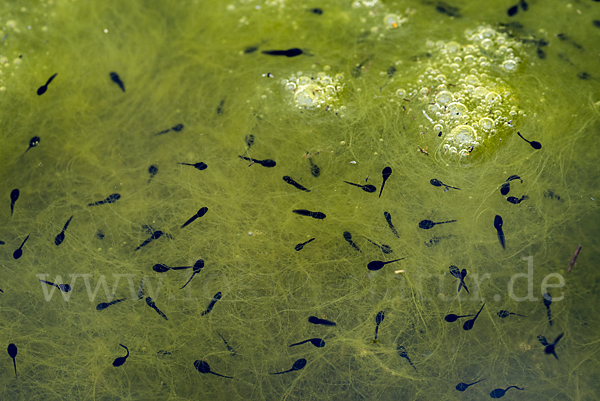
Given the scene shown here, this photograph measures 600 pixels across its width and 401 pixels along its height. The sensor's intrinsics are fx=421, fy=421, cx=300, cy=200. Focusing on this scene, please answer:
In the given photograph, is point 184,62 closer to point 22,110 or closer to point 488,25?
point 22,110

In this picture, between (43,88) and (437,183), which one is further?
(43,88)

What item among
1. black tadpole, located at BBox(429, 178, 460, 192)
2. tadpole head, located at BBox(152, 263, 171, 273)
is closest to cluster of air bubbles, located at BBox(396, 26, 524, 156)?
black tadpole, located at BBox(429, 178, 460, 192)

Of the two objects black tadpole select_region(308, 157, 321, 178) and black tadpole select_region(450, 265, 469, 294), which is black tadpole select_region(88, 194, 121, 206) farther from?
black tadpole select_region(450, 265, 469, 294)

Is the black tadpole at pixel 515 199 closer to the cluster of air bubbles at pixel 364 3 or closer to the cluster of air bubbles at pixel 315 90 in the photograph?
the cluster of air bubbles at pixel 315 90

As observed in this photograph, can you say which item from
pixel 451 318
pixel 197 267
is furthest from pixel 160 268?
pixel 451 318

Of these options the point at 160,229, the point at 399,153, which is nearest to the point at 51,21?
the point at 160,229

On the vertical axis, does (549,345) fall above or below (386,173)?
below

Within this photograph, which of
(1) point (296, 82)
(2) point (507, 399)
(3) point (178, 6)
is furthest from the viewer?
(3) point (178, 6)

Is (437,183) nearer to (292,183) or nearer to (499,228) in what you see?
(499,228)
